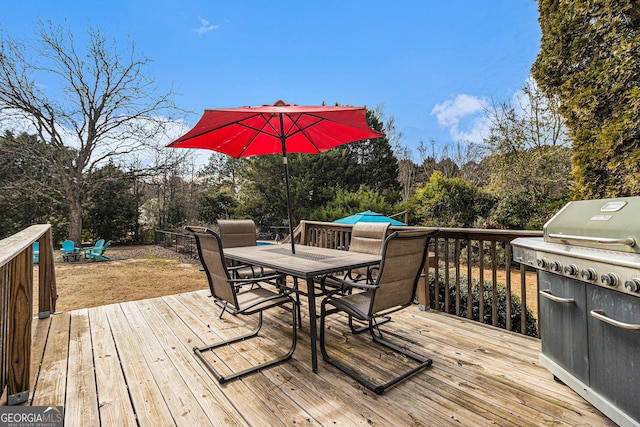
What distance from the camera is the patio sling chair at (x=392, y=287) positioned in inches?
79.4

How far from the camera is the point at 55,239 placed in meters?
12.8

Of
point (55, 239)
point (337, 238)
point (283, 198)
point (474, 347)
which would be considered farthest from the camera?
point (283, 198)

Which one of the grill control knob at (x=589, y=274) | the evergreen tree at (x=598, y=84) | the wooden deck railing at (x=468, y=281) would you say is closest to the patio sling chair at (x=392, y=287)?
the wooden deck railing at (x=468, y=281)

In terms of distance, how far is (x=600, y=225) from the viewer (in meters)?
1.59

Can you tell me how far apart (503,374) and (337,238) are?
290cm

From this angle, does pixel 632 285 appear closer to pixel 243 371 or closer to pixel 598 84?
pixel 243 371

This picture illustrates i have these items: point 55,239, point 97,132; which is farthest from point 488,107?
point 55,239

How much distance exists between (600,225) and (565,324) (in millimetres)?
Answer: 600

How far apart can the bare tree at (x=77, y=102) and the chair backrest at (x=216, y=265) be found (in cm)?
1097

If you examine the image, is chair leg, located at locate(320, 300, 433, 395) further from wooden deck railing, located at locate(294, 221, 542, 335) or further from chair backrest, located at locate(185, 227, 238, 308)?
wooden deck railing, located at locate(294, 221, 542, 335)

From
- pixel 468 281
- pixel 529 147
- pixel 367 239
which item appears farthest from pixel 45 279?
pixel 529 147

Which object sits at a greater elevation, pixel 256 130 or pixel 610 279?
pixel 256 130

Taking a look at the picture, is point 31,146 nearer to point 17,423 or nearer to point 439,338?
point 17,423

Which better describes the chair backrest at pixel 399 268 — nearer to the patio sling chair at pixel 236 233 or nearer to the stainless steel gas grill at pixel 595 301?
the stainless steel gas grill at pixel 595 301
